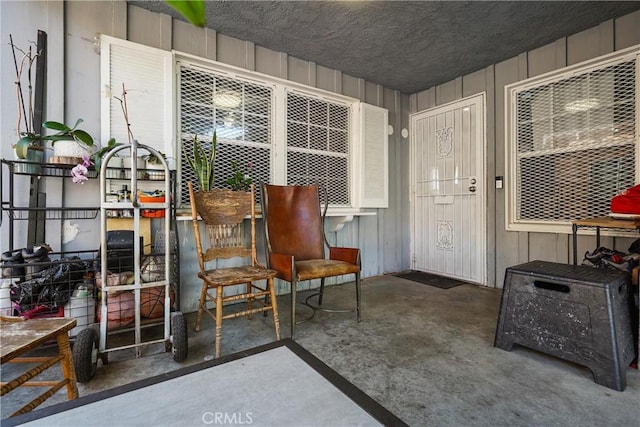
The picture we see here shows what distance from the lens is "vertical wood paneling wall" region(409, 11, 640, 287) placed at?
2.73 metres

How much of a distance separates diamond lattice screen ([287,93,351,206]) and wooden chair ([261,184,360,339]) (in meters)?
0.65

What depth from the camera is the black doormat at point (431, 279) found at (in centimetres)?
371

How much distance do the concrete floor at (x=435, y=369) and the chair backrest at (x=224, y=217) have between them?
61 cm

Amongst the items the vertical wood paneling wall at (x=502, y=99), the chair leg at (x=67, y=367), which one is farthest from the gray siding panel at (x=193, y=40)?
the vertical wood paneling wall at (x=502, y=99)

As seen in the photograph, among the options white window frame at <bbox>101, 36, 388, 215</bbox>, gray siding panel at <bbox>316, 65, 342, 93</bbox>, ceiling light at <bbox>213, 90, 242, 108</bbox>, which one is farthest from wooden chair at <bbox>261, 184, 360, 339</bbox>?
gray siding panel at <bbox>316, 65, 342, 93</bbox>

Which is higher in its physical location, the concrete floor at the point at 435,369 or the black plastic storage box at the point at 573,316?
the black plastic storage box at the point at 573,316

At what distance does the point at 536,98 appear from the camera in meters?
3.22

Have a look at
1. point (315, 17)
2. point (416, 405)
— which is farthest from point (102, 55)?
point (416, 405)

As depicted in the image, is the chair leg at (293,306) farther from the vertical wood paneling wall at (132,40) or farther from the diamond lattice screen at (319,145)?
the diamond lattice screen at (319,145)

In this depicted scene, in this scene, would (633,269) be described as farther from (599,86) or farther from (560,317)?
(599,86)

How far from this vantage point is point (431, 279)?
396cm

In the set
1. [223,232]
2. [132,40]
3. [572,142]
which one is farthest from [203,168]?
[572,142]

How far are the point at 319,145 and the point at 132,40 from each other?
200 cm

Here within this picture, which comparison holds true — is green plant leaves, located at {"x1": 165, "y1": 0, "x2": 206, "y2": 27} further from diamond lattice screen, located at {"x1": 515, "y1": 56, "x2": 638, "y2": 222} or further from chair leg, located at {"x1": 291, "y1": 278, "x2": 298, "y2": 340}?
diamond lattice screen, located at {"x1": 515, "y1": 56, "x2": 638, "y2": 222}
